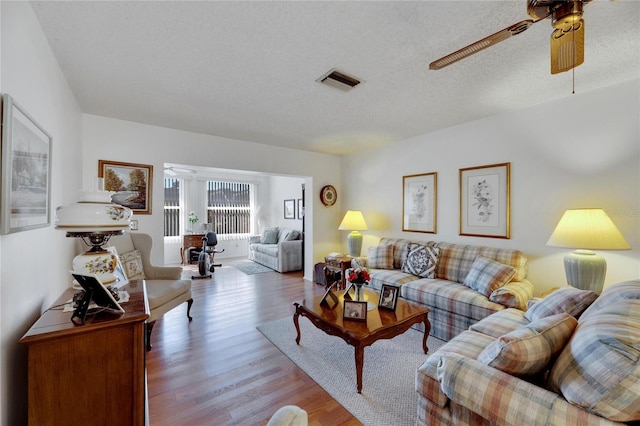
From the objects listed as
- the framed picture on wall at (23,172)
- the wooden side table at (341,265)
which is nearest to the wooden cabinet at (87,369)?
the framed picture on wall at (23,172)

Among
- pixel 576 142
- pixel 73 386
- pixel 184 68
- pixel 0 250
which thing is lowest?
pixel 73 386

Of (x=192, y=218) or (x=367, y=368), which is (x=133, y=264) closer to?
(x=367, y=368)

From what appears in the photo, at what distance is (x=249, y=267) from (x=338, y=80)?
5064mm

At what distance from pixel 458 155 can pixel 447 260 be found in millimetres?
1416

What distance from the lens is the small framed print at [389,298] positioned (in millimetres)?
2424

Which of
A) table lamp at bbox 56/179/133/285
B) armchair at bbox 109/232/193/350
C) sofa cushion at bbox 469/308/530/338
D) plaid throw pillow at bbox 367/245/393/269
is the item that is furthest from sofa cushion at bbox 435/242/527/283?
table lamp at bbox 56/179/133/285

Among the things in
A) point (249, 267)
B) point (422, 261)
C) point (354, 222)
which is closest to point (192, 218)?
point (249, 267)

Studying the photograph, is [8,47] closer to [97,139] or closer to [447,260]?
[97,139]

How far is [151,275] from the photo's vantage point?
3.16 meters

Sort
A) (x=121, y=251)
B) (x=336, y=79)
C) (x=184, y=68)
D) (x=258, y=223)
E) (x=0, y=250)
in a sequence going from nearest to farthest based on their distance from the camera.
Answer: (x=0, y=250)
(x=184, y=68)
(x=336, y=79)
(x=121, y=251)
(x=258, y=223)

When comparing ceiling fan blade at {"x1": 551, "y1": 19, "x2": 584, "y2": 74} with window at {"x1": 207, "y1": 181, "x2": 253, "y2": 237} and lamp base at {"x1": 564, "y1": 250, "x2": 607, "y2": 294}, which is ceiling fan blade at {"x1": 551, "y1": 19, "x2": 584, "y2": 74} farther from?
window at {"x1": 207, "y1": 181, "x2": 253, "y2": 237}

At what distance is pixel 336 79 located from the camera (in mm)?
2271

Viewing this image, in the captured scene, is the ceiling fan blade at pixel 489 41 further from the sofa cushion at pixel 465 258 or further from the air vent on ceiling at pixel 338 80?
the sofa cushion at pixel 465 258

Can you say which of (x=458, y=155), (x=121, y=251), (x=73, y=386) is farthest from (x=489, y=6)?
(x=121, y=251)
